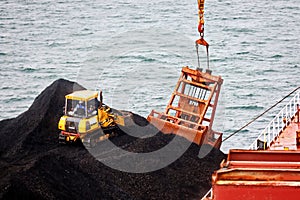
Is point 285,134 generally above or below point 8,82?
above

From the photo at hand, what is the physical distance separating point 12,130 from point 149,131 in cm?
537

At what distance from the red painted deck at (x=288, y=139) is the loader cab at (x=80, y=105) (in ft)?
19.8

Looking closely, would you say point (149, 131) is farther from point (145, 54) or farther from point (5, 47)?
point (5, 47)

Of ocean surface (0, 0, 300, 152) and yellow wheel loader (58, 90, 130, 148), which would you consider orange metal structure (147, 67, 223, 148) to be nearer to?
yellow wheel loader (58, 90, 130, 148)

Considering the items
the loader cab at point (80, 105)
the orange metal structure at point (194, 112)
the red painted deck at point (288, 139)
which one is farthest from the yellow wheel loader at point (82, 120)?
the red painted deck at point (288, 139)

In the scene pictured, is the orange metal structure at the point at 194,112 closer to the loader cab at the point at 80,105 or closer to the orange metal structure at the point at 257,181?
the loader cab at the point at 80,105

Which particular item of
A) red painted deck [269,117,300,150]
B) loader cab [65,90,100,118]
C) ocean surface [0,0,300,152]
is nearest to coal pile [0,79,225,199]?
loader cab [65,90,100,118]

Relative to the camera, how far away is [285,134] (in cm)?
1734

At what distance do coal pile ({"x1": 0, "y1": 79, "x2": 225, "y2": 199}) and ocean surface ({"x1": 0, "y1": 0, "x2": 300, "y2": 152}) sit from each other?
880 centimetres

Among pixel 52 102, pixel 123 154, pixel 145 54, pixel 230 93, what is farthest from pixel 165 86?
pixel 123 154

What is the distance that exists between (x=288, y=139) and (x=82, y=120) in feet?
21.2

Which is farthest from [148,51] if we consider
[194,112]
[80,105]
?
[80,105]

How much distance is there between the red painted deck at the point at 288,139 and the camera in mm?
16175

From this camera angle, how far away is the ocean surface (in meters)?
34.5
